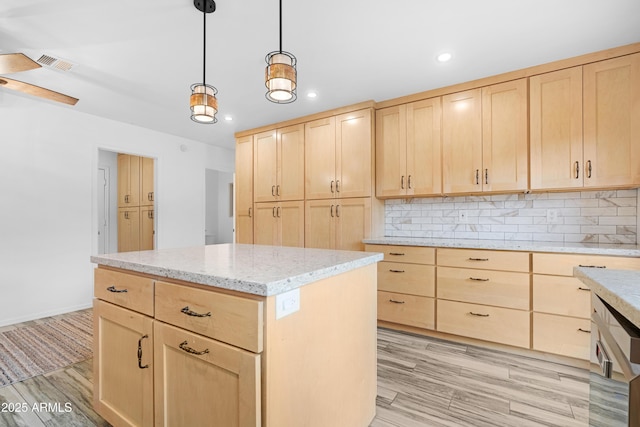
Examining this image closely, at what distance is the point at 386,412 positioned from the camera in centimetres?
177

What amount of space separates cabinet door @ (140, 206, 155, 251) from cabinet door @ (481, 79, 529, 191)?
4.89m

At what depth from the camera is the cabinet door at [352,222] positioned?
3342 millimetres

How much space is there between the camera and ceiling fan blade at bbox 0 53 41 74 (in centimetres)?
196

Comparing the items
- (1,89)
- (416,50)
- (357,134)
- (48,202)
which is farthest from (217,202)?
(416,50)

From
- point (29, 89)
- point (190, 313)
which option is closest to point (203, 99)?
point (190, 313)

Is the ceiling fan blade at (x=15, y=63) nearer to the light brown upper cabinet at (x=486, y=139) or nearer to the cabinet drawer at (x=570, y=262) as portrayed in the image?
the light brown upper cabinet at (x=486, y=139)

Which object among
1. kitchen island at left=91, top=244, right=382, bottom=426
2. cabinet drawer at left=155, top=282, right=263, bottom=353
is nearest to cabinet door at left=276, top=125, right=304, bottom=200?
kitchen island at left=91, top=244, right=382, bottom=426

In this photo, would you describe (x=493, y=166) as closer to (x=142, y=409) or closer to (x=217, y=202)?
(x=142, y=409)

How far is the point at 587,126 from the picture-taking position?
2.41 meters

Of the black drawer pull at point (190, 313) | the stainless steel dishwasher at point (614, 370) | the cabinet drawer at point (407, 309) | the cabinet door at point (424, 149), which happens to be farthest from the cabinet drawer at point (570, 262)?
the black drawer pull at point (190, 313)

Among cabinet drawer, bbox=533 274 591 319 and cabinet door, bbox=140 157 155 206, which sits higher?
cabinet door, bbox=140 157 155 206

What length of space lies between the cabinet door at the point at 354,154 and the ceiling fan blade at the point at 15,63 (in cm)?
265

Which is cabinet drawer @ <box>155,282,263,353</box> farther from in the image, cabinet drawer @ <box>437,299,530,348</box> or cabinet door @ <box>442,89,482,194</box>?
cabinet door @ <box>442,89,482,194</box>

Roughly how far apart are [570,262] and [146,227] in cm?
564
